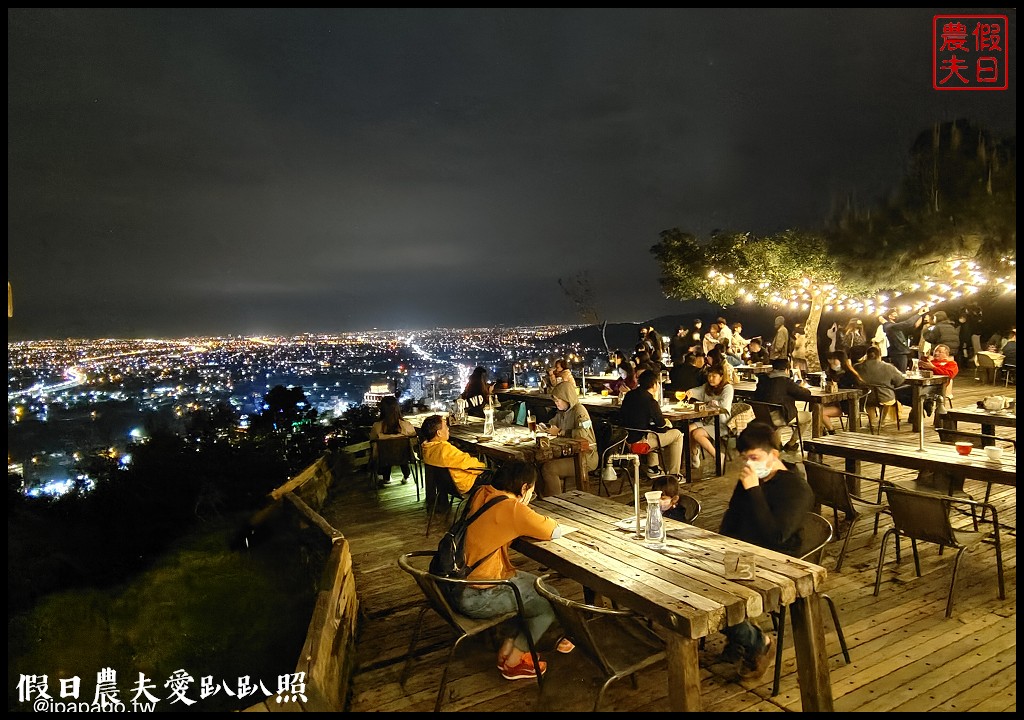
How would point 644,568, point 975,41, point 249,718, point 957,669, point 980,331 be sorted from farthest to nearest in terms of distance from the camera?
point 980,331, point 975,41, point 957,669, point 644,568, point 249,718

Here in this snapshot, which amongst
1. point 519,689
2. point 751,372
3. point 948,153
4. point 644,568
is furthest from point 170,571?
point 948,153

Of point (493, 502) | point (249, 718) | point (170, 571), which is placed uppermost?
point (493, 502)

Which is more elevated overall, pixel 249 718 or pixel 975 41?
pixel 975 41

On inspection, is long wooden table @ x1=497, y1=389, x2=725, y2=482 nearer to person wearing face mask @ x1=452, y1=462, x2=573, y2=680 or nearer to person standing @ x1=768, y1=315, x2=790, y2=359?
person wearing face mask @ x1=452, y1=462, x2=573, y2=680

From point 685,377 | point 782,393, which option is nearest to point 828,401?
point 782,393

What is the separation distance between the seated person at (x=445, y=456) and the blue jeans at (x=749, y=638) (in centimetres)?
251

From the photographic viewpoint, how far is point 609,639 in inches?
109

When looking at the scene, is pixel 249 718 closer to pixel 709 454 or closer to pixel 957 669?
pixel 957 669

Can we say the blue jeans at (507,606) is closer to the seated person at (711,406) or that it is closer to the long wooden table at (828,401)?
the seated person at (711,406)

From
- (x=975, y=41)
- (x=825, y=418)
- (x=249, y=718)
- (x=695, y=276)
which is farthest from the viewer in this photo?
(x=695, y=276)

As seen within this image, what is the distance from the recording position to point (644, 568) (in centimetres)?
279

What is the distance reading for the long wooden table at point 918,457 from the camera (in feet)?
13.4

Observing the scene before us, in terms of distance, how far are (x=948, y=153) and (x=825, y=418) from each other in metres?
4.69

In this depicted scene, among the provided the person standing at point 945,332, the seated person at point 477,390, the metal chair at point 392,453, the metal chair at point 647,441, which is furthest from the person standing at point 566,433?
the person standing at point 945,332
